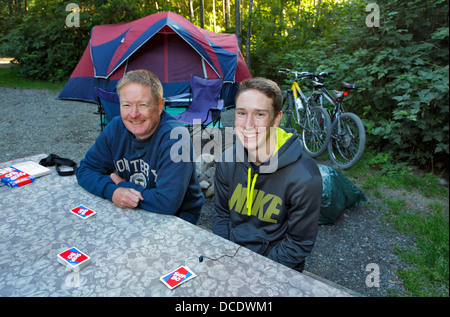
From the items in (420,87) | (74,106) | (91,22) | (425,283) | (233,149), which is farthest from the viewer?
(91,22)

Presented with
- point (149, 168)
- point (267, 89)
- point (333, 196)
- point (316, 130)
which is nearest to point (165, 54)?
point (316, 130)

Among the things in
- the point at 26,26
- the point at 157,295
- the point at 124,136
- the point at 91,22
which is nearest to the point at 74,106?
the point at 91,22

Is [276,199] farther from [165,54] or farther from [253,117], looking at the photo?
[165,54]

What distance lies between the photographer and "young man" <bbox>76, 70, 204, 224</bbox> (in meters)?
1.48

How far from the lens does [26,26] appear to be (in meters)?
10.6

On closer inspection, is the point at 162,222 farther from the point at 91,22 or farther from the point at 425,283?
the point at 91,22

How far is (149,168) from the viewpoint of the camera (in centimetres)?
174

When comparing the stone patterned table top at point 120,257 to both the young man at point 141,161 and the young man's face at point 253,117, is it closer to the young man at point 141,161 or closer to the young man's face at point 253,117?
the young man at point 141,161

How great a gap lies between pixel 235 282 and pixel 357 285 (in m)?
1.58

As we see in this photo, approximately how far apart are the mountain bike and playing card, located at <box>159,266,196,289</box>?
135 inches

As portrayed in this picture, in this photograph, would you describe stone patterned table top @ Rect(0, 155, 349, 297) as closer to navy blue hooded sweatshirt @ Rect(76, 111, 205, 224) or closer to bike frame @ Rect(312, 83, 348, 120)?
navy blue hooded sweatshirt @ Rect(76, 111, 205, 224)

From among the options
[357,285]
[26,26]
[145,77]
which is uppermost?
[26,26]

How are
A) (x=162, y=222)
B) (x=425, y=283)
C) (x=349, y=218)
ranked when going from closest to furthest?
(x=162, y=222)
(x=425, y=283)
(x=349, y=218)

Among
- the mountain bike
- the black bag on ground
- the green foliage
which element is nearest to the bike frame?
the mountain bike
